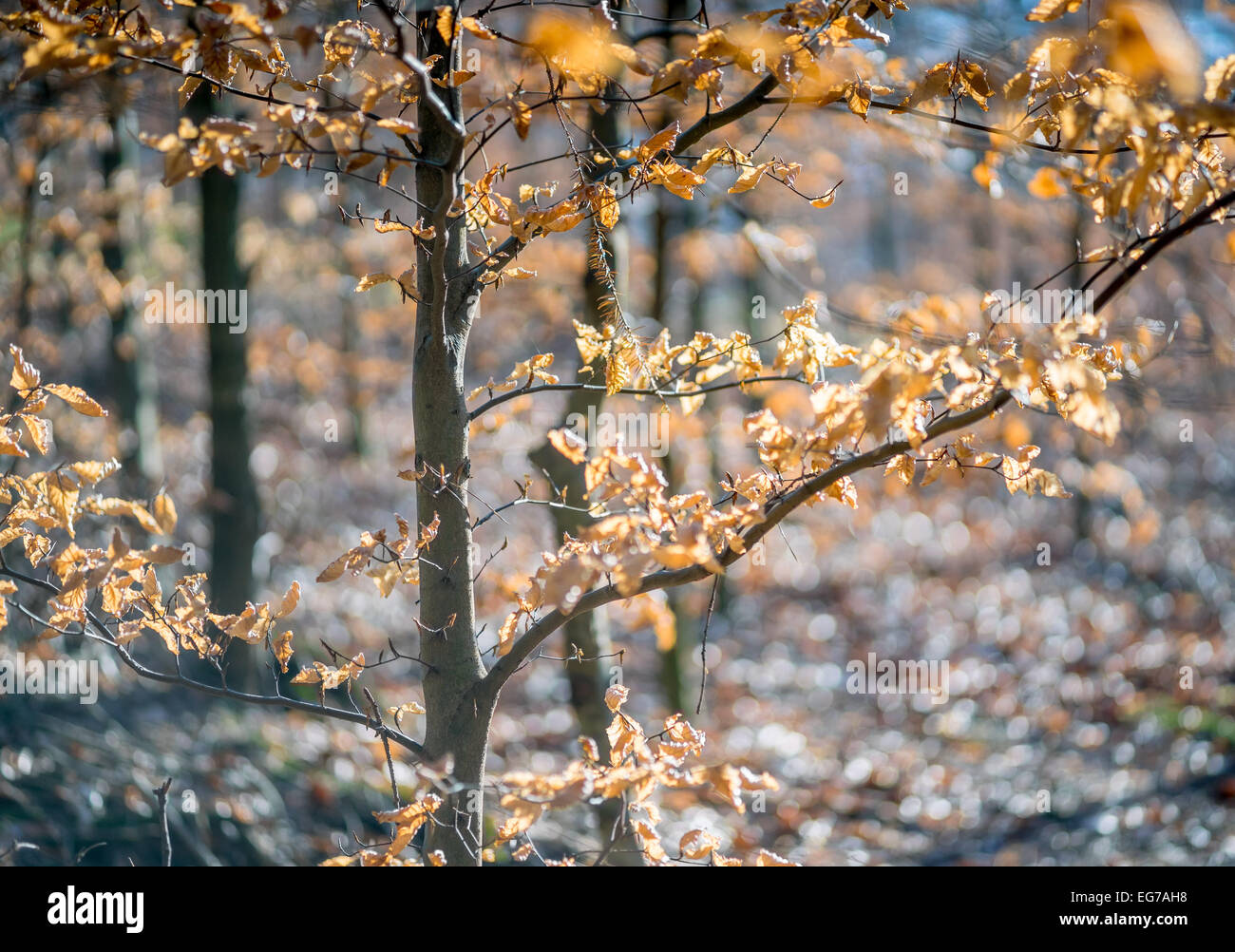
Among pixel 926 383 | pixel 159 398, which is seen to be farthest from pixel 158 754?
pixel 159 398

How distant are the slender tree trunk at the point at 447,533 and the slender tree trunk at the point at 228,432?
4.47 m

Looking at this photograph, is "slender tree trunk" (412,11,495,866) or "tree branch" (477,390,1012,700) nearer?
"tree branch" (477,390,1012,700)

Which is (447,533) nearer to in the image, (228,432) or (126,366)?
(228,432)

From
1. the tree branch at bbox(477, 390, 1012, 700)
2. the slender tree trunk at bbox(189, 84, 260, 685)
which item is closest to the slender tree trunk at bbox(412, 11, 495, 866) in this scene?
the tree branch at bbox(477, 390, 1012, 700)

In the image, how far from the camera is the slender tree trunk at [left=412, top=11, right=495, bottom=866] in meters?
2.16

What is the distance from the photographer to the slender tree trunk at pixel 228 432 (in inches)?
241

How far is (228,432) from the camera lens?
626 cm

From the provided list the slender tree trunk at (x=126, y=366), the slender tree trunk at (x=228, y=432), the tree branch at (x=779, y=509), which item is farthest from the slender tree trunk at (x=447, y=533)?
the slender tree trunk at (x=126, y=366)

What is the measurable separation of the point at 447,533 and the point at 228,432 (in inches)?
187

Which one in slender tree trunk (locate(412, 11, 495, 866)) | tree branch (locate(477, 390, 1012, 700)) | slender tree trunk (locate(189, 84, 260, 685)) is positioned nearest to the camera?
tree branch (locate(477, 390, 1012, 700))

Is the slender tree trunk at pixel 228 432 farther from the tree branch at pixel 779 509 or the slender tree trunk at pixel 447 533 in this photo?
the tree branch at pixel 779 509

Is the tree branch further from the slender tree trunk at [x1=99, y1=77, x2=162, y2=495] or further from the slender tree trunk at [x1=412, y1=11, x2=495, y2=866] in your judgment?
the slender tree trunk at [x1=99, y1=77, x2=162, y2=495]

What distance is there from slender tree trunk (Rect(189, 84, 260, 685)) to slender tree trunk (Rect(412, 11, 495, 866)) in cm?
447
